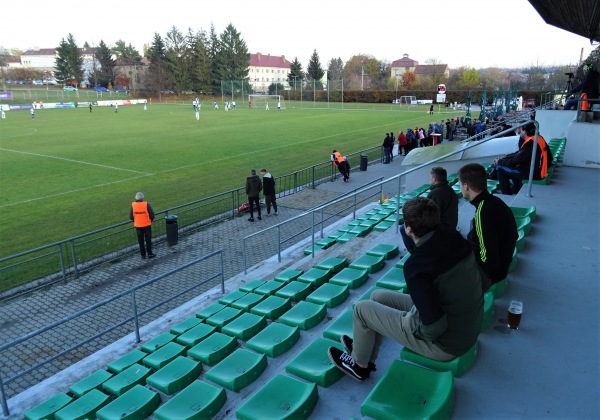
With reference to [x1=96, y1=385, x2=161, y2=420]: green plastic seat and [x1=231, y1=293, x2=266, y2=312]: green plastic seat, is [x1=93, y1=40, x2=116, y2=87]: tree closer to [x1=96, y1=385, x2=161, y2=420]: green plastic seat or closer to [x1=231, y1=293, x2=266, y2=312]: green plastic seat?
[x1=231, y1=293, x2=266, y2=312]: green plastic seat

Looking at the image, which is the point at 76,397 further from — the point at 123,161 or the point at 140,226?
the point at 123,161

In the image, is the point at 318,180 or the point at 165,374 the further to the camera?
the point at 318,180

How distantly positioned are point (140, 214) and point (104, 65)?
353ft

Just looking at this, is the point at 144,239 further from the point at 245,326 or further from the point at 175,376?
the point at 175,376

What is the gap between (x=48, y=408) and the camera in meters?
4.08

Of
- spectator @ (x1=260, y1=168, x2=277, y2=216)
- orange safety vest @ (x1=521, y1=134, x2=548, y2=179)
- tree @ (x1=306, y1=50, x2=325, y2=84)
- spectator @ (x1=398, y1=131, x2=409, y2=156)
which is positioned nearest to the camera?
orange safety vest @ (x1=521, y1=134, x2=548, y2=179)

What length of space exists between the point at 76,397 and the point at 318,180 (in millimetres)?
14936

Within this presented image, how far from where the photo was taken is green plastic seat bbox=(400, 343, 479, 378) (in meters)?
3.13

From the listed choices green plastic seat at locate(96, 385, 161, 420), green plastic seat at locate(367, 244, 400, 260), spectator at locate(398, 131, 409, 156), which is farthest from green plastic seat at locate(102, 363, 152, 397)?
spectator at locate(398, 131, 409, 156)

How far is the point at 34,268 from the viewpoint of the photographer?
9852 mm

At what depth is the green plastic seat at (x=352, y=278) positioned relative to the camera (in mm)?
5473

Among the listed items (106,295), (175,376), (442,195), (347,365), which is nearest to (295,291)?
(175,376)

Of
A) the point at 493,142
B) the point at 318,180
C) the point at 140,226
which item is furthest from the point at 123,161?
the point at 493,142

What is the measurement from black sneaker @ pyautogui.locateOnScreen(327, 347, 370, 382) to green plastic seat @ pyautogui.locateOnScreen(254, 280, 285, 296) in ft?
9.20
